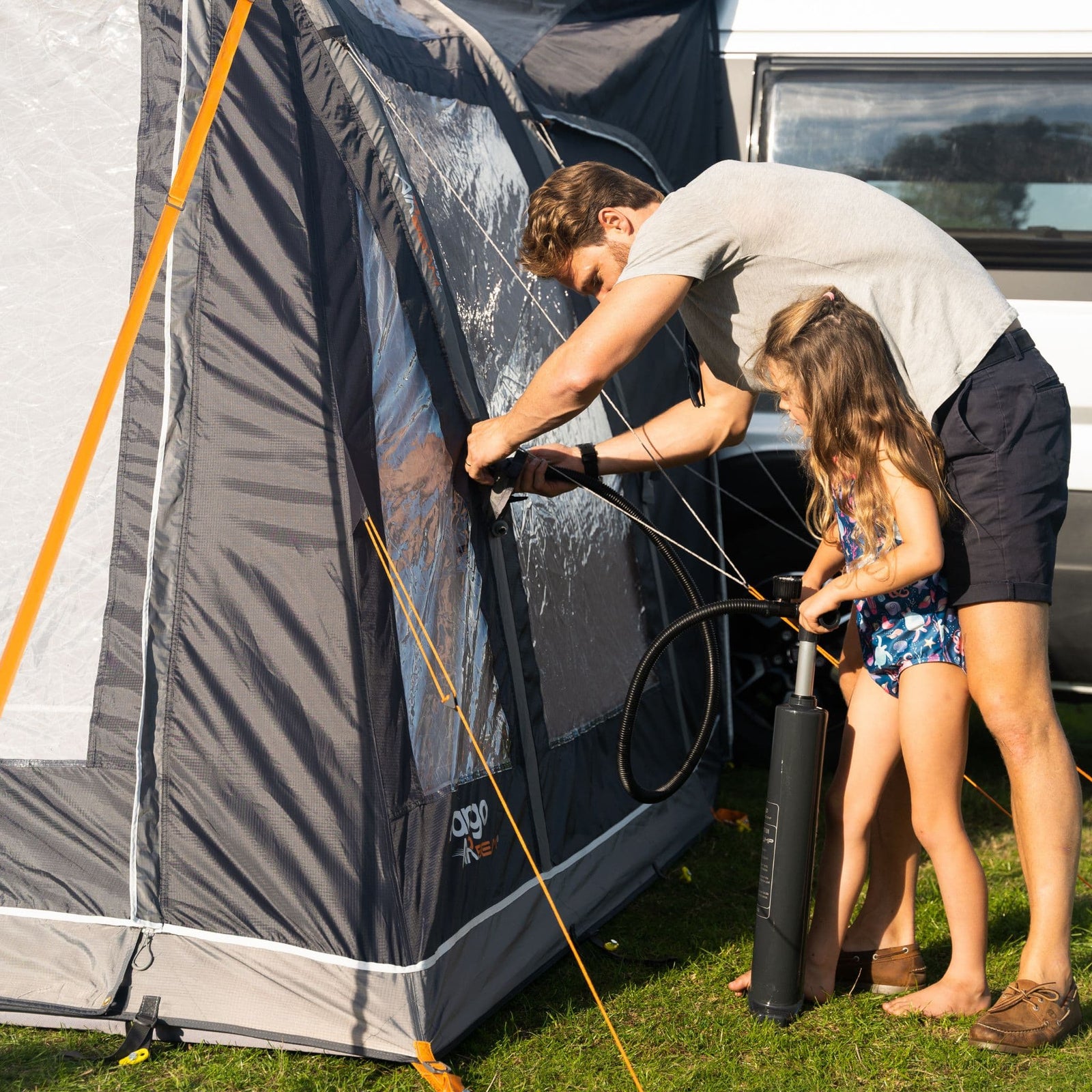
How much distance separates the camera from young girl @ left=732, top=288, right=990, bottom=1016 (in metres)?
2.50

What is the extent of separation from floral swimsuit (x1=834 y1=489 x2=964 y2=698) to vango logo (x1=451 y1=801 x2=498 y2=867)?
3.07 feet

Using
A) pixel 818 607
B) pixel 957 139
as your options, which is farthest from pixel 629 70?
pixel 818 607

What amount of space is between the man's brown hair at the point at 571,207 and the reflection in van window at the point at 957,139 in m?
1.81

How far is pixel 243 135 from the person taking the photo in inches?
102

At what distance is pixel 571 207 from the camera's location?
112 inches

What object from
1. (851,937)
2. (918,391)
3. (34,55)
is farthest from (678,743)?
(34,55)

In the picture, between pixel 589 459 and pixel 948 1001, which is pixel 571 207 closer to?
pixel 589 459

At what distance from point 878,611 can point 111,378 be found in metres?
1.66

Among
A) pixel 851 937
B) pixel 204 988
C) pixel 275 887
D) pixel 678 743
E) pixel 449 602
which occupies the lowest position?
pixel 678 743

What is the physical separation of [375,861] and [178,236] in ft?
4.43

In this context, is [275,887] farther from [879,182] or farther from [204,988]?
[879,182]

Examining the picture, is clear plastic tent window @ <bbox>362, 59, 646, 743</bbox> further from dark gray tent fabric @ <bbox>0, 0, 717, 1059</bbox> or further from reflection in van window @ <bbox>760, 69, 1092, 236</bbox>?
reflection in van window @ <bbox>760, 69, 1092, 236</bbox>

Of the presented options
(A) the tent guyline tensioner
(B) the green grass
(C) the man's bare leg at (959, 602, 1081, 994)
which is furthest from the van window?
(B) the green grass

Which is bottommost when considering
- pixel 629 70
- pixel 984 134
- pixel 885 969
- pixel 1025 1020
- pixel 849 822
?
pixel 885 969
